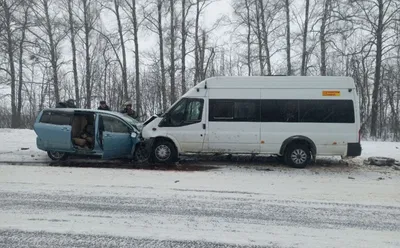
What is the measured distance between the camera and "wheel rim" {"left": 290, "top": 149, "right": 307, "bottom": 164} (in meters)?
9.41

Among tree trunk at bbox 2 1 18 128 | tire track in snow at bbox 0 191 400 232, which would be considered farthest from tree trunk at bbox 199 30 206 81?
tire track in snow at bbox 0 191 400 232

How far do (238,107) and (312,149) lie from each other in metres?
2.58

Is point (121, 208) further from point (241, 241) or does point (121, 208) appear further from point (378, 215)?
point (378, 215)

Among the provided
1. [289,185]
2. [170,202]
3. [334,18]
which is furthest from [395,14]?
[170,202]

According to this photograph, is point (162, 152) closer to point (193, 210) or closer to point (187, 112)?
point (187, 112)

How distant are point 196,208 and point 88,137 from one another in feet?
19.6

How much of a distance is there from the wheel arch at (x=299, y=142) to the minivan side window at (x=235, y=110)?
112cm

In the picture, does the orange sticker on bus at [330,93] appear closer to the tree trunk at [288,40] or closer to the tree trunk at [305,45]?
the tree trunk at [305,45]

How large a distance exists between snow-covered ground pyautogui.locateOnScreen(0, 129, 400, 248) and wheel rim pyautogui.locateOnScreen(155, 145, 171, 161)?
111 centimetres

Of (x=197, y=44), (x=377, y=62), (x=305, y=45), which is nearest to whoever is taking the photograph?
(x=377, y=62)

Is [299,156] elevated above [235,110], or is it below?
below

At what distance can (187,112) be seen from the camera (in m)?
9.58

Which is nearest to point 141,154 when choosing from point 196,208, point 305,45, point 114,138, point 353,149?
point 114,138

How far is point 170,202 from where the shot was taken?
5.76 m
